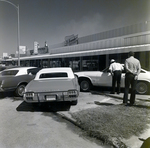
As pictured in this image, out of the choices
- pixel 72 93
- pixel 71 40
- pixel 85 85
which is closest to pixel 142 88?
pixel 85 85

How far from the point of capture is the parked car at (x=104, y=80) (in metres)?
6.62

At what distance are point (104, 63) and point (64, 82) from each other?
178 inches

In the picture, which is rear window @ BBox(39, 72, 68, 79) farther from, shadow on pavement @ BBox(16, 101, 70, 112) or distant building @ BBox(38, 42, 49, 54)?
distant building @ BBox(38, 42, 49, 54)

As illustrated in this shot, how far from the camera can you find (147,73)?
6562mm

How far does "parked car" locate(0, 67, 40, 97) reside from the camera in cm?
641

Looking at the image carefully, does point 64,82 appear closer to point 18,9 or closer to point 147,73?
point 147,73

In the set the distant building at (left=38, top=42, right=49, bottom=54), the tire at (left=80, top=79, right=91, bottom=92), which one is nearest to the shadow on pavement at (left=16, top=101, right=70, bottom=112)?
the tire at (left=80, top=79, right=91, bottom=92)

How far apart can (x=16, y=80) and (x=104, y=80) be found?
4.50 meters

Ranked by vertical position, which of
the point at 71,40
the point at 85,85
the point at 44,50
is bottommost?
the point at 85,85

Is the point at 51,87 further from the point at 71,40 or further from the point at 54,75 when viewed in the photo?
the point at 71,40

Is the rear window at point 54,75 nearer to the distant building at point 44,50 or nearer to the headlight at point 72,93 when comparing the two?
the headlight at point 72,93

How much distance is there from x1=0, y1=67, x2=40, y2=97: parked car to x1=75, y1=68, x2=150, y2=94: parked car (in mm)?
2828

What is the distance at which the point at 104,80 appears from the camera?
24.9ft

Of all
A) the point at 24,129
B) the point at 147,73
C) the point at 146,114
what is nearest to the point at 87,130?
the point at 24,129
